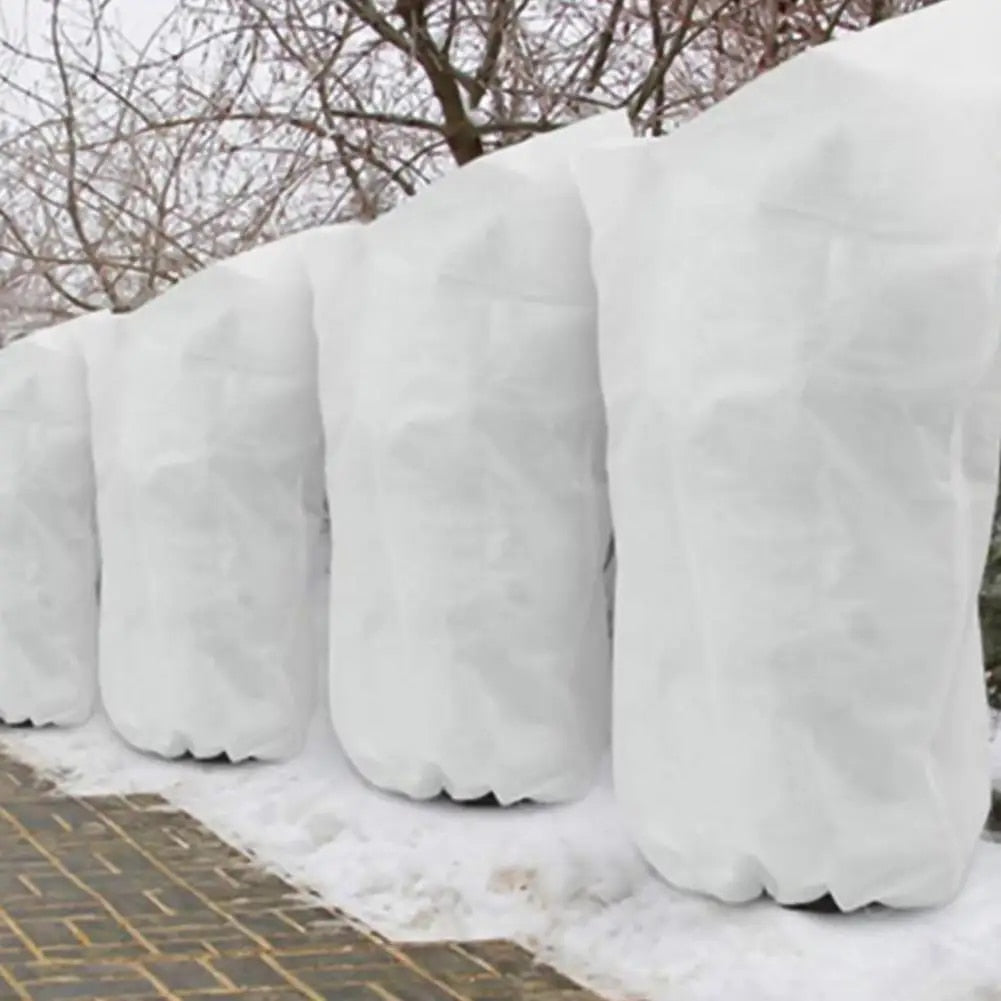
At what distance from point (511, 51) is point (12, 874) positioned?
6.31m

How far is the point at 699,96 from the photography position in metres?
9.66

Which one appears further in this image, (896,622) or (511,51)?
(511,51)

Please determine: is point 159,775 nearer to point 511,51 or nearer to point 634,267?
point 634,267

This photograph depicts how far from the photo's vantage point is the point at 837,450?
413cm

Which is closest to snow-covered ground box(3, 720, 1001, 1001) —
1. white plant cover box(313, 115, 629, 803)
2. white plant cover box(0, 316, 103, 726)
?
white plant cover box(313, 115, 629, 803)

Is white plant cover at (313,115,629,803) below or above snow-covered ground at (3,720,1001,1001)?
above

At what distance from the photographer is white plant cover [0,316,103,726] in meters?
8.19

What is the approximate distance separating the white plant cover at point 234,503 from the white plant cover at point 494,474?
3.32ft

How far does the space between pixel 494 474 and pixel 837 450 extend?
1.52 m

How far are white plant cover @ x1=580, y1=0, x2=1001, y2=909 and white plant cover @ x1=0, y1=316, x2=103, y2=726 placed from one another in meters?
4.41

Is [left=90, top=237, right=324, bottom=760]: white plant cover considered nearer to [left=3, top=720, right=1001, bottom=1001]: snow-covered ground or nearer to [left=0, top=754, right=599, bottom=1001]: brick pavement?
[left=3, top=720, right=1001, bottom=1001]: snow-covered ground

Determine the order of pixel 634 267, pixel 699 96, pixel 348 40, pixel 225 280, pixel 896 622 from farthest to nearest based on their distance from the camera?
pixel 348 40 → pixel 699 96 → pixel 225 280 → pixel 634 267 → pixel 896 622

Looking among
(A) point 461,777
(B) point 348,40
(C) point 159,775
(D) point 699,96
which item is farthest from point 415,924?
(B) point 348,40

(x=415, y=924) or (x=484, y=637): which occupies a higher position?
(x=484, y=637)
